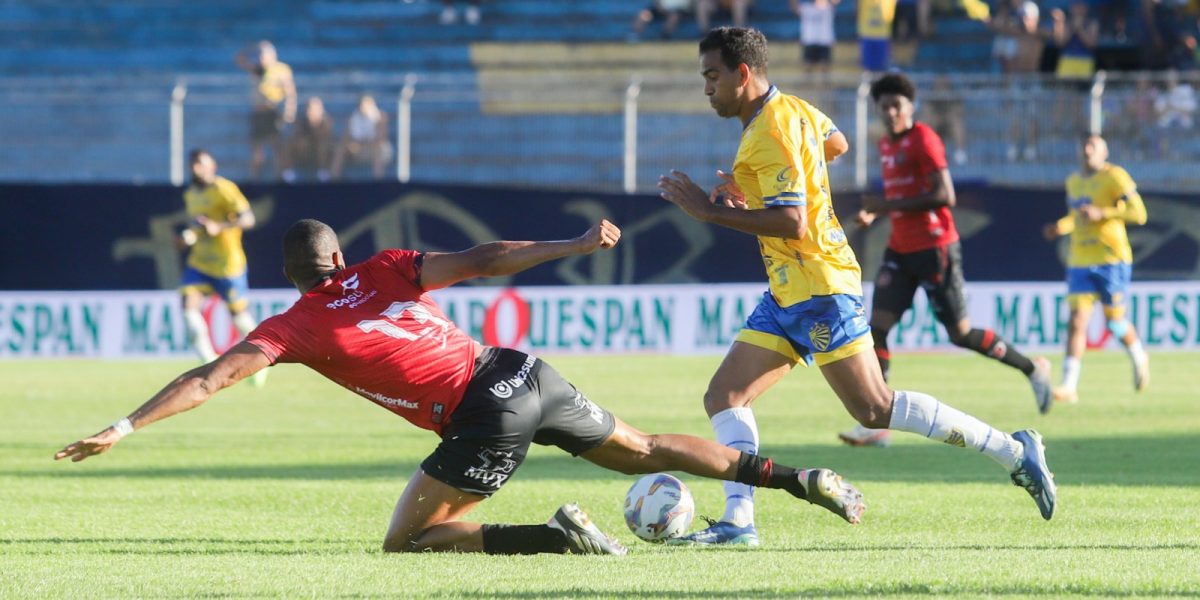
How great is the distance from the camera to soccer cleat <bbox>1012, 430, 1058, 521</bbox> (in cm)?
811

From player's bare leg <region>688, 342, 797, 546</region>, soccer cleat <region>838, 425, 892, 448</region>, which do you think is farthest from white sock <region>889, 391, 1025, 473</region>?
soccer cleat <region>838, 425, 892, 448</region>

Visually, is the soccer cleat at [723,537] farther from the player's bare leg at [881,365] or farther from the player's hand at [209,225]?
the player's hand at [209,225]

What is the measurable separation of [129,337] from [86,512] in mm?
12292

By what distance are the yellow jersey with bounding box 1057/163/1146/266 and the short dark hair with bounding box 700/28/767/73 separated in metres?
8.84

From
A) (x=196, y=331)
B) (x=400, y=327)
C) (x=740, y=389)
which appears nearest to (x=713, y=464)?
(x=740, y=389)

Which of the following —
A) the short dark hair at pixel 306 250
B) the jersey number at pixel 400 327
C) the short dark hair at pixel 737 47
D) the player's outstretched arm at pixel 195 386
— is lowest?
the player's outstretched arm at pixel 195 386

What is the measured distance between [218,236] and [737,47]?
11.6 m

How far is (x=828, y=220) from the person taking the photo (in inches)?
315

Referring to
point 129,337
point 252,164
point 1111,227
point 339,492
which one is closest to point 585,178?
point 252,164

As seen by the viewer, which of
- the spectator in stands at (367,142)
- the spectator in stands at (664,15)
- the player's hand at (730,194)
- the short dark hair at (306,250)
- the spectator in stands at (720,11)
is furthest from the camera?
the spectator in stands at (664,15)

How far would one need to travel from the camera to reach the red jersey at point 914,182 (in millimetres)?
12242

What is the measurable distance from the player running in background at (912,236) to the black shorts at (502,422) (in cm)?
478

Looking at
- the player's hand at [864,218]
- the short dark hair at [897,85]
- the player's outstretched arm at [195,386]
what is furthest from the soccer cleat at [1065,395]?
the player's outstretched arm at [195,386]

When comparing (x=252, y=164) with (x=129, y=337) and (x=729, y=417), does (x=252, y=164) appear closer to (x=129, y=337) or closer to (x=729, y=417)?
(x=129, y=337)
